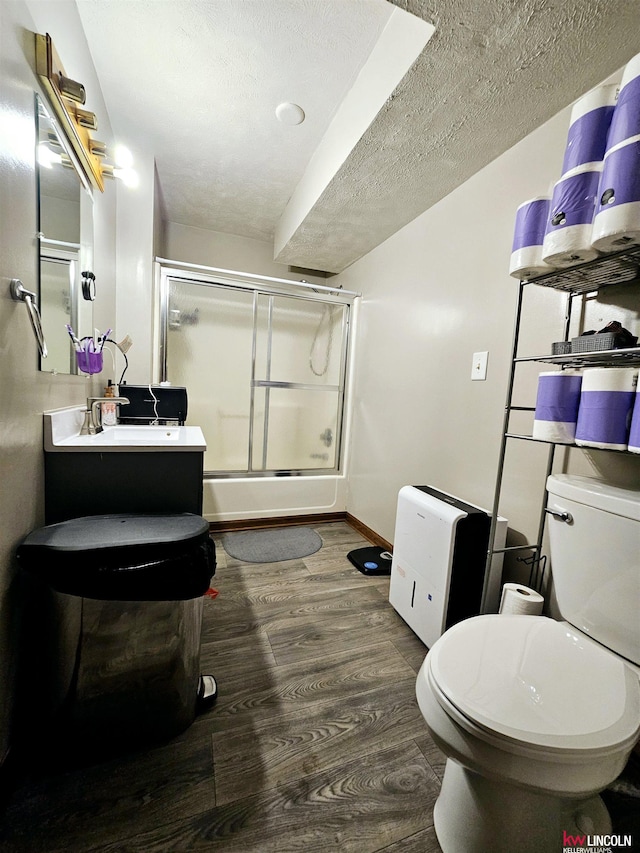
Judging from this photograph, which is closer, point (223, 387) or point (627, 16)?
point (627, 16)

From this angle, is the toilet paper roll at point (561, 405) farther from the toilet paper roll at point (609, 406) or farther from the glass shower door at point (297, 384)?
the glass shower door at point (297, 384)

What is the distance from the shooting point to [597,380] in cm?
86

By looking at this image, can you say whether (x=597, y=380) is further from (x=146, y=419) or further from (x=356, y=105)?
(x=146, y=419)

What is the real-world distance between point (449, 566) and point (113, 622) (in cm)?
111

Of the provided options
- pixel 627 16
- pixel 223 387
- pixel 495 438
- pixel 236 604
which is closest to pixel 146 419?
pixel 223 387

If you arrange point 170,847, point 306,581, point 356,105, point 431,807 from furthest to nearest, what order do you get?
point 306,581 < point 356,105 < point 431,807 < point 170,847

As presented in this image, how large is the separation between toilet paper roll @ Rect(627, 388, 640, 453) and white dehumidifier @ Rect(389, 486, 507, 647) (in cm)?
60

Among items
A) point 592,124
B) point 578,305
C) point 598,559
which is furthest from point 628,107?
point 598,559

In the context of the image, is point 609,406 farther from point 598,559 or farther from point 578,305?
point 578,305

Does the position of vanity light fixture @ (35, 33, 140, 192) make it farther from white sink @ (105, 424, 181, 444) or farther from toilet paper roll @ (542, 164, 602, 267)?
toilet paper roll @ (542, 164, 602, 267)

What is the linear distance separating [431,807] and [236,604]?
3.36 feet

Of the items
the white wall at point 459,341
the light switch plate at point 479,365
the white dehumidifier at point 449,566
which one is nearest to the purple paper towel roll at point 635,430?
the white wall at point 459,341

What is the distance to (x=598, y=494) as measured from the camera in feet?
2.95

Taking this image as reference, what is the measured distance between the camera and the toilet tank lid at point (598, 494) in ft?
2.72
